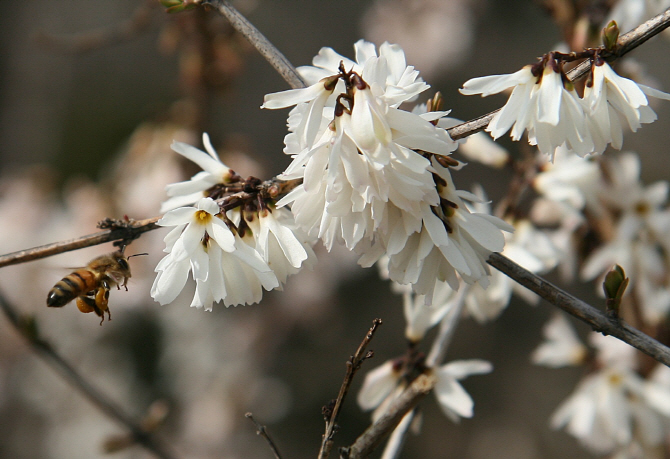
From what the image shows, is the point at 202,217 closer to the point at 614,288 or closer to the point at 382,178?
the point at 382,178

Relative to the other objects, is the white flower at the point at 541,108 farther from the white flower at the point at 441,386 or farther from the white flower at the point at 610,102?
the white flower at the point at 441,386

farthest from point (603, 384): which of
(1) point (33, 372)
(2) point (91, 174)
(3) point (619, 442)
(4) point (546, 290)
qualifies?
(2) point (91, 174)

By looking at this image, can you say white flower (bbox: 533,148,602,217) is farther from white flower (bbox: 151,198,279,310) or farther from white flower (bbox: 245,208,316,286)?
white flower (bbox: 151,198,279,310)

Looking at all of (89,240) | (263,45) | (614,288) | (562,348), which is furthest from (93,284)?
(562,348)

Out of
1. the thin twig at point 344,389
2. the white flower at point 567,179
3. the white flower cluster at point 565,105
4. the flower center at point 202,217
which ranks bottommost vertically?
the thin twig at point 344,389

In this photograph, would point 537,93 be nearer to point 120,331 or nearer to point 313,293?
point 313,293

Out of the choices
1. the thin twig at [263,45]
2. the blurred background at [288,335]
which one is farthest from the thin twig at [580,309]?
the blurred background at [288,335]
